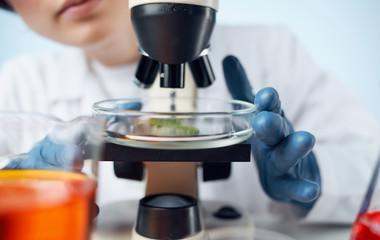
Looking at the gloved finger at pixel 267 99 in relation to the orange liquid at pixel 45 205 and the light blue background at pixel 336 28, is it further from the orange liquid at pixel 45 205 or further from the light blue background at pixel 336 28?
the light blue background at pixel 336 28

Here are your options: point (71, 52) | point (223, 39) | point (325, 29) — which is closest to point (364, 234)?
point (223, 39)

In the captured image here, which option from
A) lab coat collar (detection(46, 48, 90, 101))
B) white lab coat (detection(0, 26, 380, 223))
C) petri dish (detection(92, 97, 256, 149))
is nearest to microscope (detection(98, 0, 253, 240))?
petri dish (detection(92, 97, 256, 149))

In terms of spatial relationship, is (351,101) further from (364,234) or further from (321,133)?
(364,234)

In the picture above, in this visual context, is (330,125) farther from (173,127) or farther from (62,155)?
(62,155)

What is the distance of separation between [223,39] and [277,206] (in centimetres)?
49

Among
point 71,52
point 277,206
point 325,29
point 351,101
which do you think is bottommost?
point 277,206

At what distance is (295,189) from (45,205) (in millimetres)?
366

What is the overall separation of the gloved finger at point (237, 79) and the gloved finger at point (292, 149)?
0.09 metres

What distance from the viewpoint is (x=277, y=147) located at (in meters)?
0.52

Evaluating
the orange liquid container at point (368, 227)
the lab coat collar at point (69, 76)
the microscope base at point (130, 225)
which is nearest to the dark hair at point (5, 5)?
the lab coat collar at point (69, 76)

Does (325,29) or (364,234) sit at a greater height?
(325,29)

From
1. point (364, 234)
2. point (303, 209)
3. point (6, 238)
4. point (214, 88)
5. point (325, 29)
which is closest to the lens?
point (6, 238)

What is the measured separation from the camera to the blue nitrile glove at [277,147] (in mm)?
470

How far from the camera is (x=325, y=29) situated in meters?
1.35
